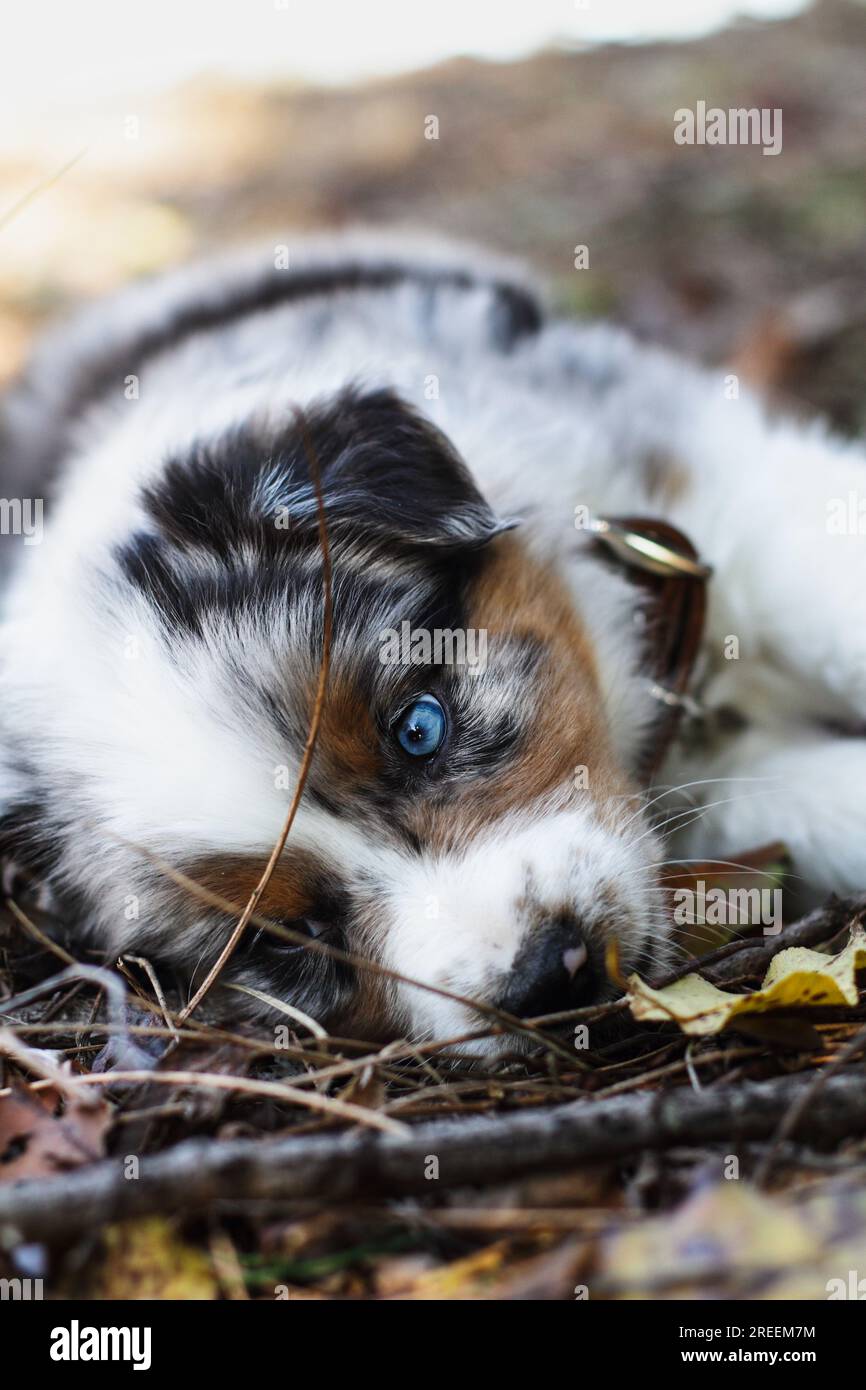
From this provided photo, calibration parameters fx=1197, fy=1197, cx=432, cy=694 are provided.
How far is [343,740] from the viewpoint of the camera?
232 cm

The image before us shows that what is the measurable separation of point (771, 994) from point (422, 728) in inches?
33.1

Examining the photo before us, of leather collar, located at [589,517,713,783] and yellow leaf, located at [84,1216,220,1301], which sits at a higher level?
leather collar, located at [589,517,713,783]

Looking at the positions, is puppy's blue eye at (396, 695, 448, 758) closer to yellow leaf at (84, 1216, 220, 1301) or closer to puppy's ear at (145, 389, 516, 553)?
puppy's ear at (145, 389, 516, 553)

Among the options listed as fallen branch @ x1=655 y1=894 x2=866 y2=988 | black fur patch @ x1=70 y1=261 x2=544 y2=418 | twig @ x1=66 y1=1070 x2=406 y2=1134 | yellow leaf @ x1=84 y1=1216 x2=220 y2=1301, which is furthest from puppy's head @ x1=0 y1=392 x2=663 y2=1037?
black fur patch @ x1=70 y1=261 x2=544 y2=418

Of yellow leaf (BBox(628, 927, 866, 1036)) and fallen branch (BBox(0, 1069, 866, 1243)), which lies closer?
fallen branch (BBox(0, 1069, 866, 1243))

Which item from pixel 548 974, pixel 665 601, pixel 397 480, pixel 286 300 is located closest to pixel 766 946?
pixel 548 974

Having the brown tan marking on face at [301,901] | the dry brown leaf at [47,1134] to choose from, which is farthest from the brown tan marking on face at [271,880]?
the dry brown leaf at [47,1134]

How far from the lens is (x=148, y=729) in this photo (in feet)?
7.79

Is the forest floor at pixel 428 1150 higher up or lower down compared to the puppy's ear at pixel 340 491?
lower down

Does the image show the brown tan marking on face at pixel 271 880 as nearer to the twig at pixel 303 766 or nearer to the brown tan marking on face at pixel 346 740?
the twig at pixel 303 766

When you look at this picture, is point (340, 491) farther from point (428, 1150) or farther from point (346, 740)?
point (428, 1150)

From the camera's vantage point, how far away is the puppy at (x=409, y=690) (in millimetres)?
2279

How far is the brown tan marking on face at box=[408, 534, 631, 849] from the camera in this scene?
2.33 metres

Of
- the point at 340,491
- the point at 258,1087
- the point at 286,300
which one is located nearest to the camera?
the point at 258,1087
